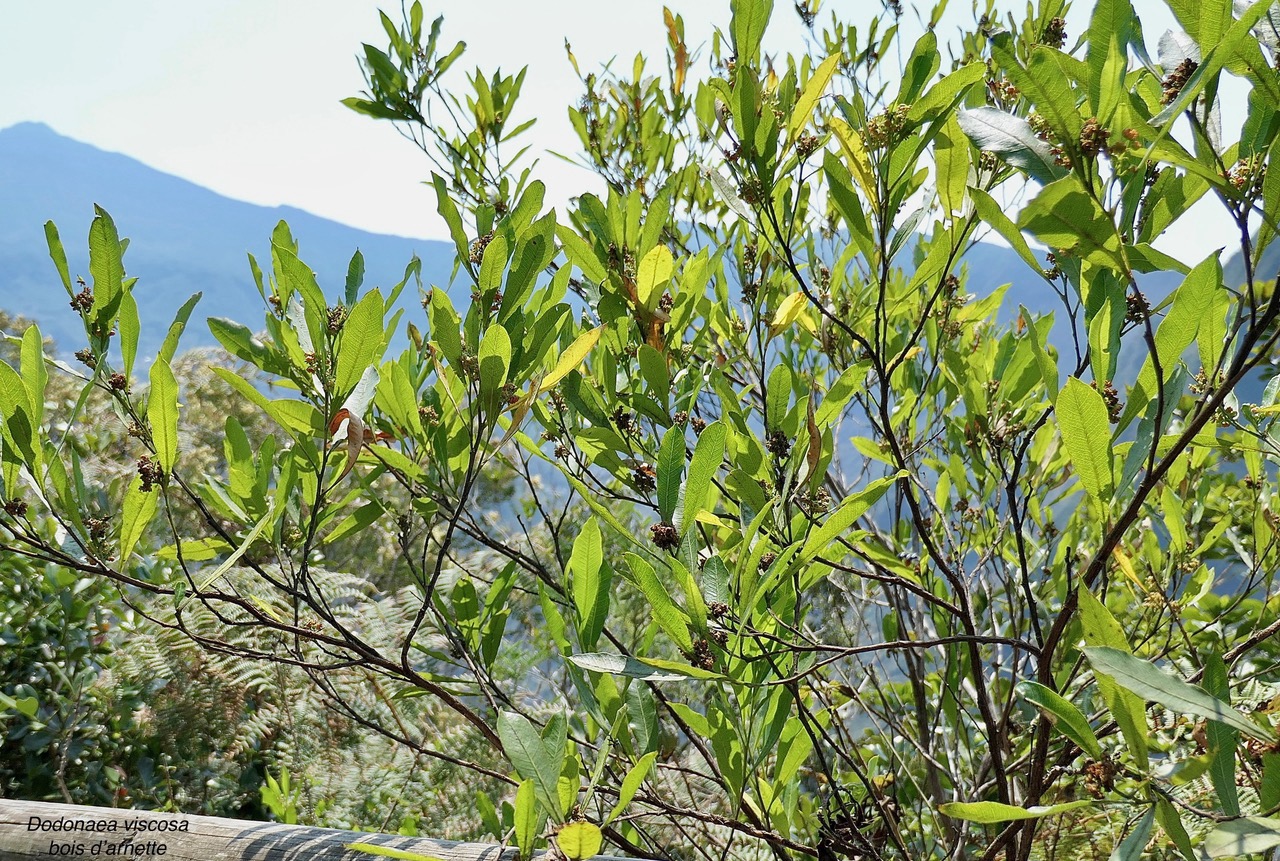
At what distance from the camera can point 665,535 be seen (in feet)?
2.31

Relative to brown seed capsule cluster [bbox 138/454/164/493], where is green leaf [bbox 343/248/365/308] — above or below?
above

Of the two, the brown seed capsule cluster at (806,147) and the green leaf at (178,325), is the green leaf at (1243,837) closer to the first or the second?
the brown seed capsule cluster at (806,147)

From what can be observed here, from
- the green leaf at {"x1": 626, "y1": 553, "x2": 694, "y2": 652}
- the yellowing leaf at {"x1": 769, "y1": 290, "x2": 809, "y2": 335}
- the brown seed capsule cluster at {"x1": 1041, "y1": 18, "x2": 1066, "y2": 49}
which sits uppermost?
the brown seed capsule cluster at {"x1": 1041, "y1": 18, "x2": 1066, "y2": 49}

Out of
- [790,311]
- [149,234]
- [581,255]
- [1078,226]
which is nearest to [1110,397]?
[1078,226]

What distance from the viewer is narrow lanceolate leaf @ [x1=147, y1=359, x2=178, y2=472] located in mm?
820

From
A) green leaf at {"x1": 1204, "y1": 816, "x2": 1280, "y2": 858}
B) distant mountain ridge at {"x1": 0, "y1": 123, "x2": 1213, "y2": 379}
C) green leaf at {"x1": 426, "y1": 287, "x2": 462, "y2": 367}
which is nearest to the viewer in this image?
green leaf at {"x1": 1204, "y1": 816, "x2": 1280, "y2": 858}

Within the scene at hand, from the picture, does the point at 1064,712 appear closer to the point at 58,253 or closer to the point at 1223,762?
the point at 1223,762

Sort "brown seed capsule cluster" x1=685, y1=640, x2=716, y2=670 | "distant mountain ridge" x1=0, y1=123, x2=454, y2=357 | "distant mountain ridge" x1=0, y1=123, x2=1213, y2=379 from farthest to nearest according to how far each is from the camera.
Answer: "distant mountain ridge" x1=0, y1=123, x2=454, y2=357 < "distant mountain ridge" x1=0, y1=123, x2=1213, y2=379 < "brown seed capsule cluster" x1=685, y1=640, x2=716, y2=670

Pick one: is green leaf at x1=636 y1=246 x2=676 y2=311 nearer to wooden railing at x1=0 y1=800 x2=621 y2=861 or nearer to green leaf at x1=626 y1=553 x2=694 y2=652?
green leaf at x1=626 y1=553 x2=694 y2=652

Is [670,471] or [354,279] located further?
[354,279]

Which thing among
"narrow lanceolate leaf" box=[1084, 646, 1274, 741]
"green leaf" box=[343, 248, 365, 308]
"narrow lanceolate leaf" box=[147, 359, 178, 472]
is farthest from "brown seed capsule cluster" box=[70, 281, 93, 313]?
"narrow lanceolate leaf" box=[1084, 646, 1274, 741]

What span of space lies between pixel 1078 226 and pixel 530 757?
548 mm

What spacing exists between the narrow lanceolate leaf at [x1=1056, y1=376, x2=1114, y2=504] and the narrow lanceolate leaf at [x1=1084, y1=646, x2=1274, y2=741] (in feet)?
0.54

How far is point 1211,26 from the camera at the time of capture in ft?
1.62
